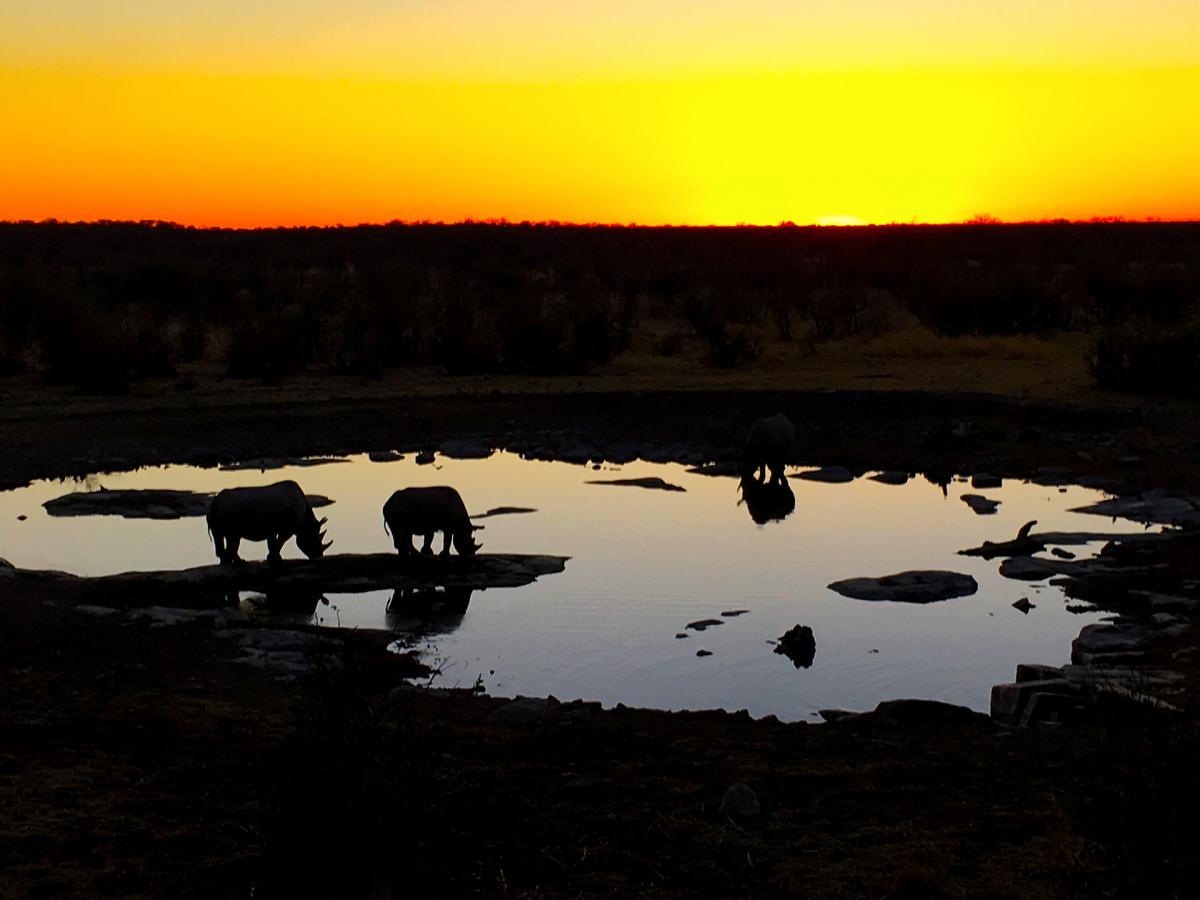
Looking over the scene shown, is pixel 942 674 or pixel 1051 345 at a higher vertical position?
pixel 1051 345

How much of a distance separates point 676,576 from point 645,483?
5.07 metres

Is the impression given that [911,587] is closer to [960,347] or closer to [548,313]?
[960,347]

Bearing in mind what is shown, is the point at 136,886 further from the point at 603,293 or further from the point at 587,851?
the point at 603,293

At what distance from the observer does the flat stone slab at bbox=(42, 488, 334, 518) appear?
16.2m

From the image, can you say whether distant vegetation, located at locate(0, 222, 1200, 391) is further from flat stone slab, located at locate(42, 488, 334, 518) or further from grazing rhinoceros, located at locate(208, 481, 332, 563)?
grazing rhinoceros, located at locate(208, 481, 332, 563)

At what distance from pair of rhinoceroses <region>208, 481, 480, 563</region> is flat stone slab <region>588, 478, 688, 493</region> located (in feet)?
15.8

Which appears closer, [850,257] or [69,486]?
[69,486]

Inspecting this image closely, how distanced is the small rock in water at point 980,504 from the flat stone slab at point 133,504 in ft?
25.0

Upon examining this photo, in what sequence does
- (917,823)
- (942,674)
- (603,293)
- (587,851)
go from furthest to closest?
(603,293)
(942,674)
(917,823)
(587,851)

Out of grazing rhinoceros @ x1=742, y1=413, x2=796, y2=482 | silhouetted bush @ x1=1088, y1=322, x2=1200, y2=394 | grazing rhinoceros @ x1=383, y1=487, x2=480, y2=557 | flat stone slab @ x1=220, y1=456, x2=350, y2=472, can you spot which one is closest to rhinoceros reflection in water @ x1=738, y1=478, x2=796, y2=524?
grazing rhinoceros @ x1=742, y1=413, x2=796, y2=482

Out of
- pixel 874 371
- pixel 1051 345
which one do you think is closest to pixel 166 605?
pixel 874 371

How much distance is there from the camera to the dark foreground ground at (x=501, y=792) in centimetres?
568

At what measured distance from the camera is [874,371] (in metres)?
29.5

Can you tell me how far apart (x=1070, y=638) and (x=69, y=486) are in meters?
12.8
